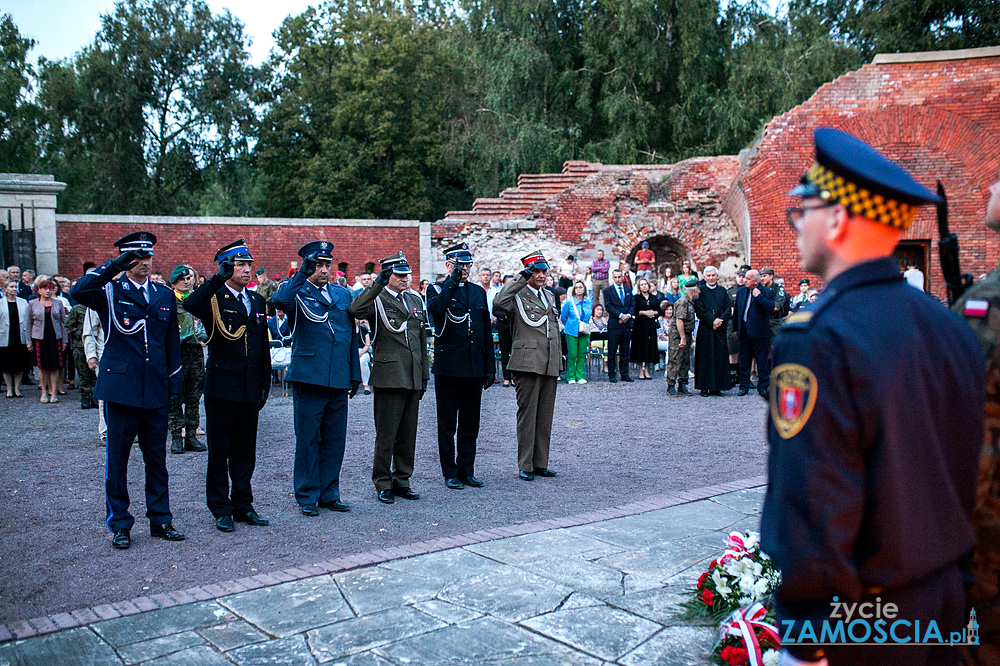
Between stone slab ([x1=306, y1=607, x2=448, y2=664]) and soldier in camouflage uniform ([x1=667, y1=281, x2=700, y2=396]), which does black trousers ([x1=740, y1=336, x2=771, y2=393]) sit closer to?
soldier in camouflage uniform ([x1=667, y1=281, x2=700, y2=396])

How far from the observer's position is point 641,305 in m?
15.6

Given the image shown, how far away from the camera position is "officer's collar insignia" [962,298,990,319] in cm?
231

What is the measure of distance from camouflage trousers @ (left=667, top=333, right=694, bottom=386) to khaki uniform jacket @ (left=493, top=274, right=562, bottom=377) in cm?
622

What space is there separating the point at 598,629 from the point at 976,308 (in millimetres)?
2519

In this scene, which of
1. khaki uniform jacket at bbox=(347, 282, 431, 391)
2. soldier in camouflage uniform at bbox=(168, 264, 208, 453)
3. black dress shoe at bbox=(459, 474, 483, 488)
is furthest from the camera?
soldier in camouflage uniform at bbox=(168, 264, 208, 453)

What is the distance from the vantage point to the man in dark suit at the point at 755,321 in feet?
41.4

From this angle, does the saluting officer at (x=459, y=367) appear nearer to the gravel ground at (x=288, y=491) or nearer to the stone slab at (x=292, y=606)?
the gravel ground at (x=288, y=491)

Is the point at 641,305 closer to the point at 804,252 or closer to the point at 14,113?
the point at 804,252

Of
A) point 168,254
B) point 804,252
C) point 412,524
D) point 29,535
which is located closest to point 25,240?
point 168,254

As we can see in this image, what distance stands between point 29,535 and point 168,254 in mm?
18925

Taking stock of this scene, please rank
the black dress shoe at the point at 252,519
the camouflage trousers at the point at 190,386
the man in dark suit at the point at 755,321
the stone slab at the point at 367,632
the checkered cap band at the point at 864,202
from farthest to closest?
the man in dark suit at the point at 755,321 < the camouflage trousers at the point at 190,386 < the black dress shoe at the point at 252,519 < the stone slab at the point at 367,632 < the checkered cap band at the point at 864,202

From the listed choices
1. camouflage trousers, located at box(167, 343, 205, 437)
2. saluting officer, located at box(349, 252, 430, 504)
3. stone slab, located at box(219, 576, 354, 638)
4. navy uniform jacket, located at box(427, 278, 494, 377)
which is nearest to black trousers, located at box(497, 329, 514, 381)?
camouflage trousers, located at box(167, 343, 205, 437)

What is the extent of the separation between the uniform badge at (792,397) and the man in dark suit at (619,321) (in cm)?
1310

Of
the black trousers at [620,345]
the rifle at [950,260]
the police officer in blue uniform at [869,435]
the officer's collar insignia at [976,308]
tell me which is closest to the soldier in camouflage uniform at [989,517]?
the officer's collar insignia at [976,308]
